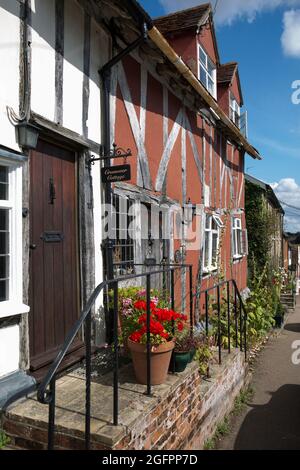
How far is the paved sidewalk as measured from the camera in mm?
4473

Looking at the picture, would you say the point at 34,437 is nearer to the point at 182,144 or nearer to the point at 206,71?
the point at 182,144

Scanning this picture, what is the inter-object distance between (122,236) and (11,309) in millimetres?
2293

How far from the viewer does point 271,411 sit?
536 centimetres

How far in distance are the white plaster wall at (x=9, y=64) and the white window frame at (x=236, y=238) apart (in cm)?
891

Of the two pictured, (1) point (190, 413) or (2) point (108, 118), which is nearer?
(1) point (190, 413)

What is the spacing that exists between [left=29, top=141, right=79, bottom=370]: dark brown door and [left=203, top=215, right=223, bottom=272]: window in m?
4.93

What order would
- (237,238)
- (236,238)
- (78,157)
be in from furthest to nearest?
(237,238) < (236,238) < (78,157)

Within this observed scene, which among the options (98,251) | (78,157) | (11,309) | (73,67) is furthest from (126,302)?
(73,67)

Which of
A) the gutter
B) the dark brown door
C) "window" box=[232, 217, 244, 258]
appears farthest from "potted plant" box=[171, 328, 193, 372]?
"window" box=[232, 217, 244, 258]

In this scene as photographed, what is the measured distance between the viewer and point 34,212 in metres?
3.83

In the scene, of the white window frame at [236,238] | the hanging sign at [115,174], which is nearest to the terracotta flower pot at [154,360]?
the hanging sign at [115,174]

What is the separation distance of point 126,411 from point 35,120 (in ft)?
9.06

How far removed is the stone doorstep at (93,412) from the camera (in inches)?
105

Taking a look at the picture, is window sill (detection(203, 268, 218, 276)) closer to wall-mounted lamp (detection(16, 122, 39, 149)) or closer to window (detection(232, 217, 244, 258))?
window (detection(232, 217, 244, 258))
